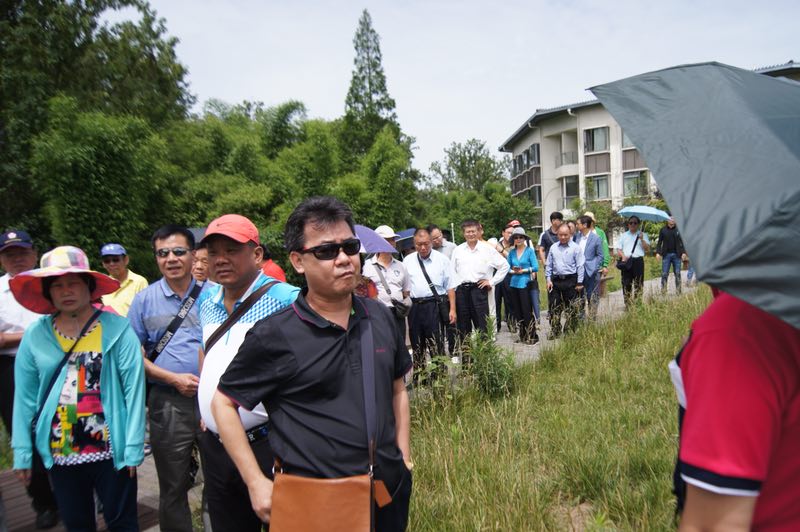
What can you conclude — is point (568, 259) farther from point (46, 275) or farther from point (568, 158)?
point (568, 158)

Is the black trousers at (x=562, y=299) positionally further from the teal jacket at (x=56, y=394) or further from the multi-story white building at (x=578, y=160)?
the multi-story white building at (x=578, y=160)

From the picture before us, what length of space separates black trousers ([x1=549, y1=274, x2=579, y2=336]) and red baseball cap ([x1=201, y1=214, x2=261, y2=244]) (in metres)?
5.93

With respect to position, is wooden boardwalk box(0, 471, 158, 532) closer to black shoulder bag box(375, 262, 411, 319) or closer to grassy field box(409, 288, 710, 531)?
grassy field box(409, 288, 710, 531)

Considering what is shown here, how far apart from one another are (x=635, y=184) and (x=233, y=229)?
119 feet

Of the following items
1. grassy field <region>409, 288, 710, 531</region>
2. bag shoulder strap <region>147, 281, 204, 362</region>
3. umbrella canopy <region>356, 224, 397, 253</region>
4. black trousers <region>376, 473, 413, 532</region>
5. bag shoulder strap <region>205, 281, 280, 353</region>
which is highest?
umbrella canopy <region>356, 224, 397, 253</region>

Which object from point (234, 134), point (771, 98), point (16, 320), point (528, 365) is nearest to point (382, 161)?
point (234, 134)

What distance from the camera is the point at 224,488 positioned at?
7.88 ft

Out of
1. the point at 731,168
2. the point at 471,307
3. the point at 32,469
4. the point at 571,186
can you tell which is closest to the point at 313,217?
the point at 731,168

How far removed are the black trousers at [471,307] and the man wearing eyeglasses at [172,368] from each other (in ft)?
15.5

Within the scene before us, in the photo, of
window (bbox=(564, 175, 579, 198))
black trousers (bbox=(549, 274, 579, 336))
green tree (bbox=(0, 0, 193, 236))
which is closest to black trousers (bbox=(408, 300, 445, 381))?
black trousers (bbox=(549, 274, 579, 336))

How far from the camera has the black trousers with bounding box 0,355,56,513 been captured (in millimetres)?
3785

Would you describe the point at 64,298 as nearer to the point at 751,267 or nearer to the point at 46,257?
the point at 46,257

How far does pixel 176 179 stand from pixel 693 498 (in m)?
19.7

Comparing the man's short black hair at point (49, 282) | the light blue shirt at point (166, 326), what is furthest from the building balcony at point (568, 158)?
the man's short black hair at point (49, 282)
